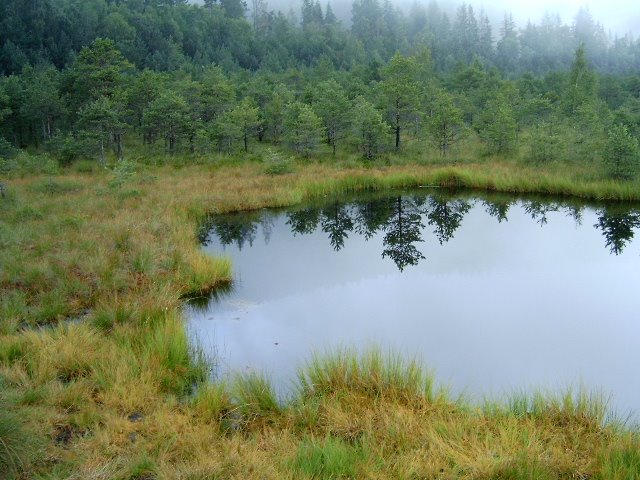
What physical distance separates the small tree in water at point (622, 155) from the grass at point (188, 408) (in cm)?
1503

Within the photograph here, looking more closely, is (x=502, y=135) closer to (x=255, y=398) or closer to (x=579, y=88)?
(x=579, y=88)

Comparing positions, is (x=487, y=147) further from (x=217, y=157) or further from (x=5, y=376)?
(x=5, y=376)

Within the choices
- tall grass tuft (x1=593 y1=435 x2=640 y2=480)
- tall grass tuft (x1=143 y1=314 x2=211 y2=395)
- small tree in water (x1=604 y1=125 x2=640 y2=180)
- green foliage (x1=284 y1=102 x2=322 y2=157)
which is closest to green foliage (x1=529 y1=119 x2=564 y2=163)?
small tree in water (x1=604 y1=125 x2=640 y2=180)

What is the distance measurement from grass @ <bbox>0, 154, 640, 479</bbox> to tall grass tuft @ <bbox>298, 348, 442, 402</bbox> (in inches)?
0.7

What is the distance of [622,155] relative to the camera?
1827 centimetres

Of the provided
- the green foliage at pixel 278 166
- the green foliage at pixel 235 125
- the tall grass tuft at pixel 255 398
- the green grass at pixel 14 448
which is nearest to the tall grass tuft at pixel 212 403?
the tall grass tuft at pixel 255 398

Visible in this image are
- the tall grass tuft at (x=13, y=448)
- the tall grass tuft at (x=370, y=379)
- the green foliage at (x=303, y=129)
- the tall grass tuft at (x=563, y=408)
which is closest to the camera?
the tall grass tuft at (x=13, y=448)

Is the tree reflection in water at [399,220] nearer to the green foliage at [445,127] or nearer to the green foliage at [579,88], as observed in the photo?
the green foliage at [445,127]

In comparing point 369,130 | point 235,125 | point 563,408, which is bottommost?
point 563,408

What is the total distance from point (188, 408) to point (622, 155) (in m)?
18.1

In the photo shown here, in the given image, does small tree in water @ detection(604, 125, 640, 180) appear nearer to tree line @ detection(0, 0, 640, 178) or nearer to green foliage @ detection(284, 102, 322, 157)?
tree line @ detection(0, 0, 640, 178)

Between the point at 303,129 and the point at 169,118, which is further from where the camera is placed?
the point at 169,118

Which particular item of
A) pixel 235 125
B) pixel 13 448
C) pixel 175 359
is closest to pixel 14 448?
pixel 13 448

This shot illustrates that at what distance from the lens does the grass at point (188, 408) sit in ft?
14.8
